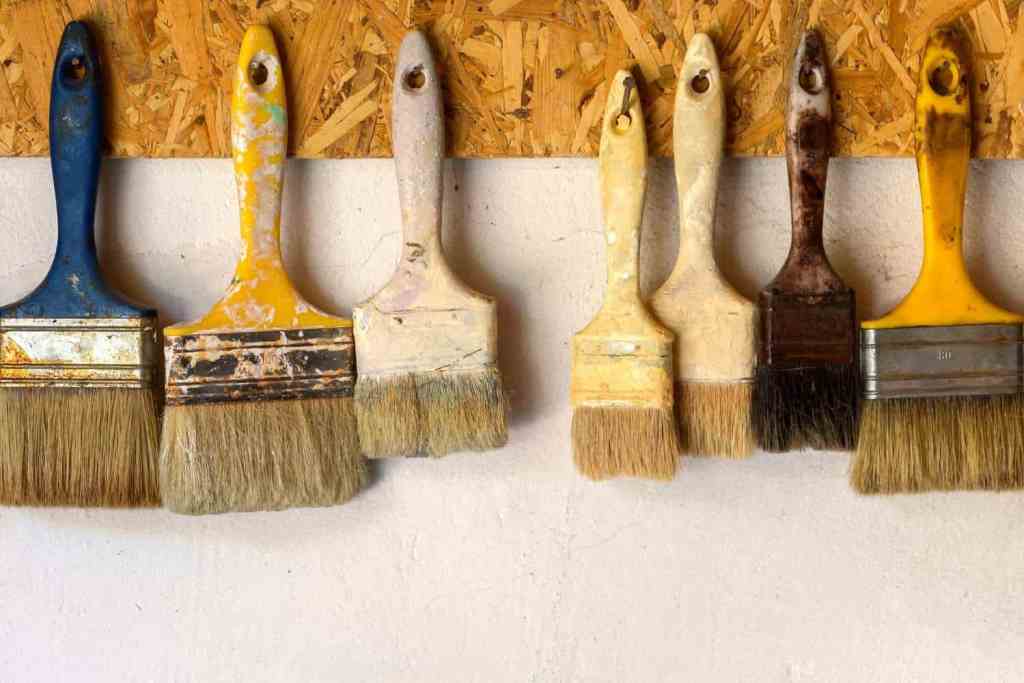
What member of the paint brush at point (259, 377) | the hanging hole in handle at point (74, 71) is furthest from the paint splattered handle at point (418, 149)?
the hanging hole in handle at point (74, 71)

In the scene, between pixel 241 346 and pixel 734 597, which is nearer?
pixel 241 346

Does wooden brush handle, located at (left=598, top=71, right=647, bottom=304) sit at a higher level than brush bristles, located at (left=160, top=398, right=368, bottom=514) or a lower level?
higher

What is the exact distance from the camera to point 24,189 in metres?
1.46

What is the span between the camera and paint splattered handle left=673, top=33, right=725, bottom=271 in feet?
4.50

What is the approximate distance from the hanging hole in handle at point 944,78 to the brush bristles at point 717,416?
1.33 feet

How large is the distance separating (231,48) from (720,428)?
712 mm

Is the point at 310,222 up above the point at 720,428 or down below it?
above

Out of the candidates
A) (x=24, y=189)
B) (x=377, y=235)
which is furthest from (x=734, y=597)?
(x=24, y=189)

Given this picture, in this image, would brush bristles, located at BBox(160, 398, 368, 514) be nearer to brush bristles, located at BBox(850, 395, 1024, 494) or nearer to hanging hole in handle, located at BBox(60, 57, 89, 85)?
hanging hole in handle, located at BBox(60, 57, 89, 85)

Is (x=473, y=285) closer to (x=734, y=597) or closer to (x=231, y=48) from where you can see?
(x=231, y=48)

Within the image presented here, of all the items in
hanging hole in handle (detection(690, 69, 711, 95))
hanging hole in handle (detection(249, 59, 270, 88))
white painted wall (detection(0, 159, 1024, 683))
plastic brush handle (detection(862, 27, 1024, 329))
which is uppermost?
hanging hole in handle (detection(249, 59, 270, 88))

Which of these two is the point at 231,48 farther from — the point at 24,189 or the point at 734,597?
the point at 734,597

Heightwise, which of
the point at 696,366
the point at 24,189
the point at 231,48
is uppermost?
the point at 231,48

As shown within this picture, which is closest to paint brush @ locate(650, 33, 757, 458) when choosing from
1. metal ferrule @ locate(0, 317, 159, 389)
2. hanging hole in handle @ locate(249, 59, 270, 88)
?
hanging hole in handle @ locate(249, 59, 270, 88)
